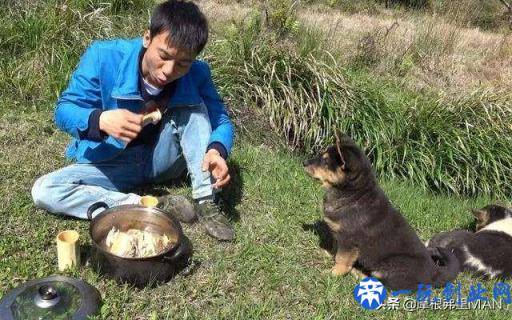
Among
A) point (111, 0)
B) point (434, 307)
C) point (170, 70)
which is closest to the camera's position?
point (170, 70)

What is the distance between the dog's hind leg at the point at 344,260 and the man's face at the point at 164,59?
5.81 feet

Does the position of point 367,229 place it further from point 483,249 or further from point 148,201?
point 148,201

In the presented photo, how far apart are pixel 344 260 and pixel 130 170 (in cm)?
184

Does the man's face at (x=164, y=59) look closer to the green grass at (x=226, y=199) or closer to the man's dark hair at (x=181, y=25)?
the man's dark hair at (x=181, y=25)

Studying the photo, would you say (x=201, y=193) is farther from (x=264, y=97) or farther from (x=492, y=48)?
(x=492, y=48)

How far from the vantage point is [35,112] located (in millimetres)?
5273

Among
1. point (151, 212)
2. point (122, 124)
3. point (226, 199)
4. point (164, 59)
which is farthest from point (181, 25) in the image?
point (226, 199)

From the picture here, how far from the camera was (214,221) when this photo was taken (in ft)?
12.5

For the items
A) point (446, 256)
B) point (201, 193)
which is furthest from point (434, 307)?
point (201, 193)

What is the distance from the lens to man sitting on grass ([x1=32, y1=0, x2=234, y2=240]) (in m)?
3.19

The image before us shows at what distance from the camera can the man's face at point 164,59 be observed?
317 centimetres

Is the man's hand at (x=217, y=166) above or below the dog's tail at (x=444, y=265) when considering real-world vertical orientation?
above

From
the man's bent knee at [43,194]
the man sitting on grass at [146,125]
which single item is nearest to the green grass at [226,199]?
the man's bent knee at [43,194]

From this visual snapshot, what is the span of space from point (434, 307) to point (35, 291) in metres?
2.67
